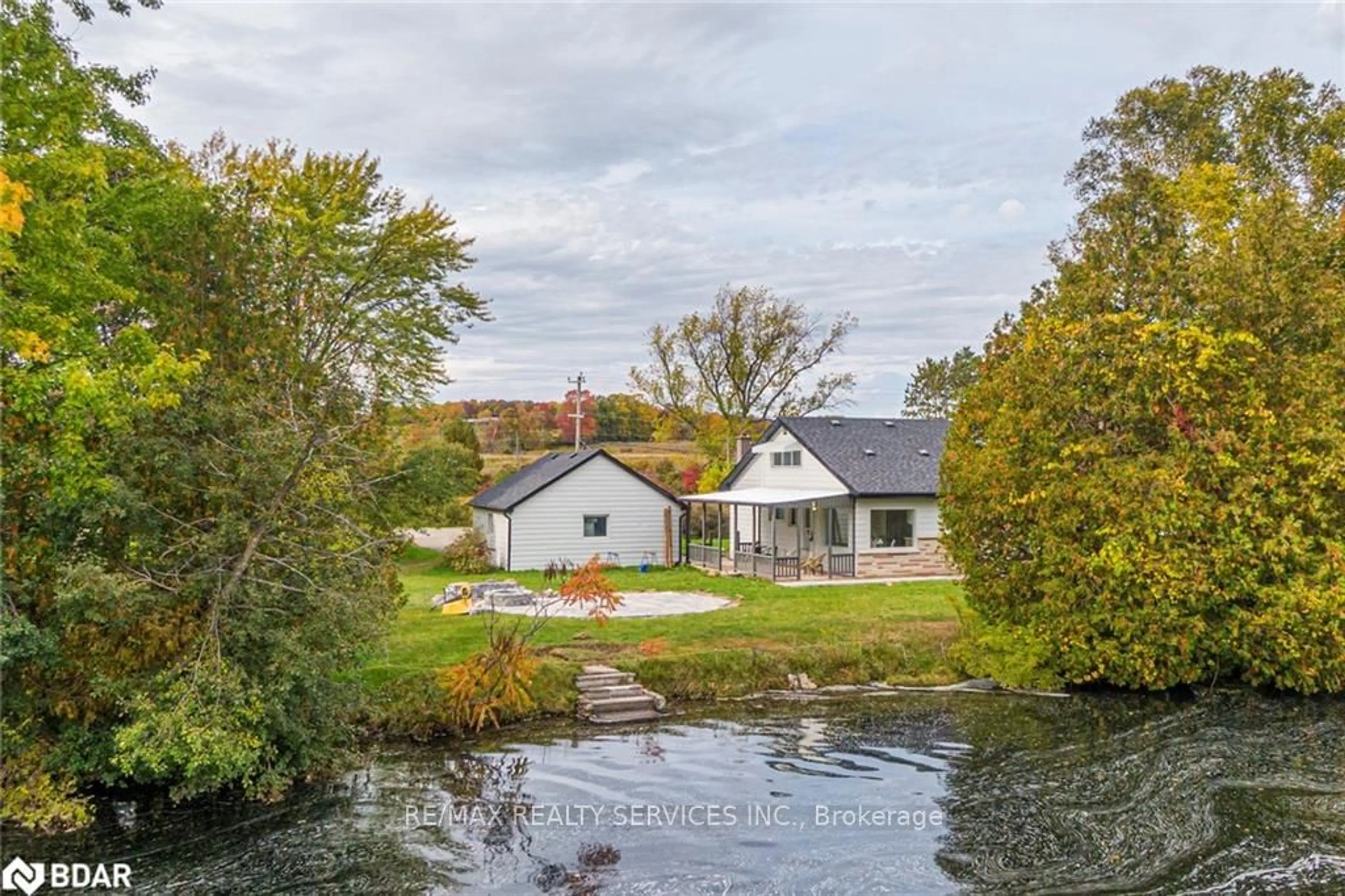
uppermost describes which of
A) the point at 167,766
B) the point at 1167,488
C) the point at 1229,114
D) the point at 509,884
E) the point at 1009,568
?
the point at 1229,114

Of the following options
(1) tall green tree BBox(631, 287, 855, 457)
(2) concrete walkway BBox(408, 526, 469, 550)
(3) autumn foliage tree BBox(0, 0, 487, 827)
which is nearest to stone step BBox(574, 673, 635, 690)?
(3) autumn foliage tree BBox(0, 0, 487, 827)

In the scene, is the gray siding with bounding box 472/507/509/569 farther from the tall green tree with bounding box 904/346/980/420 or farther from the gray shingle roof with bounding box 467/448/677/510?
the tall green tree with bounding box 904/346/980/420

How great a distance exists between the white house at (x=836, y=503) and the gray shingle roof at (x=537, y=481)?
2632mm

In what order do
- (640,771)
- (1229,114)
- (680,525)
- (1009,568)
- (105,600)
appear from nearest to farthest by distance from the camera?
(105,600), (640,771), (1009,568), (1229,114), (680,525)

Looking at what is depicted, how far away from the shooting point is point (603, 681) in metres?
14.2

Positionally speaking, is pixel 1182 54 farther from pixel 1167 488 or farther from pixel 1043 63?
pixel 1167 488

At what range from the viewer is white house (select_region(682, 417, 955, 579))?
26.2 meters

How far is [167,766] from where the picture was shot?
9359mm

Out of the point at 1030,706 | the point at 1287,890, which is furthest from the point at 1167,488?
the point at 1287,890

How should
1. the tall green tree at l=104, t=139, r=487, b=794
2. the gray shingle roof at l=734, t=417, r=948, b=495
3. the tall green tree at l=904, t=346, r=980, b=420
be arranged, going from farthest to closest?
the tall green tree at l=904, t=346, r=980, b=420
the gray shingle roof at l=734, t=417, r=948, b=495
the tall green tree at l=104, t=139, r=487, b=794

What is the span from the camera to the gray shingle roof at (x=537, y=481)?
93.0 feet

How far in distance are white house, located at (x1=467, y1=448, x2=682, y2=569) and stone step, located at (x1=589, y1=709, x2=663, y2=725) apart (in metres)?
14.8

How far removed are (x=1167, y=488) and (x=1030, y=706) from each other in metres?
4.28

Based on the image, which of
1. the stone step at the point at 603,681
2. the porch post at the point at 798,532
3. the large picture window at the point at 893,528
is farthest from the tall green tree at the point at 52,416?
the porch post at the point at 798,532
